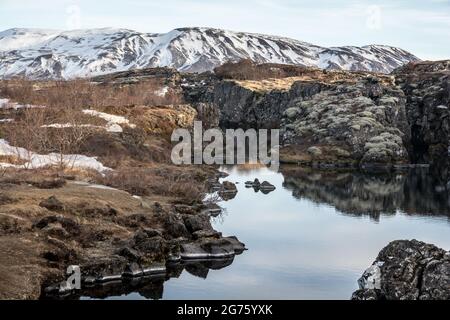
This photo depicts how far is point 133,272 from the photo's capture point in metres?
28.1

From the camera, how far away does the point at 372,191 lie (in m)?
63.2

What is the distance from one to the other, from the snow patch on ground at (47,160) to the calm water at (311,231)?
1430cm

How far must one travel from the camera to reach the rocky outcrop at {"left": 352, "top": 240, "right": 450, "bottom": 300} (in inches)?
780

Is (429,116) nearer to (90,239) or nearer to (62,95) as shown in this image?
(62,95)

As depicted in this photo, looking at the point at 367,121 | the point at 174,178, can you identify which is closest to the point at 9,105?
the point at 174,178

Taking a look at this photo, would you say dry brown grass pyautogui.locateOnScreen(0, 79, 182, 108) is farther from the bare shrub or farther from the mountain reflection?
the mountain reflection

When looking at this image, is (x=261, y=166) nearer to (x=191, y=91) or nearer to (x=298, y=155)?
(x=298, y=155)

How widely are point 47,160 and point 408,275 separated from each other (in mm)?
41915

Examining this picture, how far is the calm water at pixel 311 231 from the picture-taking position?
2805 cm

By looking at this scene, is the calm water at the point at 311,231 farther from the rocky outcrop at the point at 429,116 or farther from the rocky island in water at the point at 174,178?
the rocky outcrop at the point at 429,116

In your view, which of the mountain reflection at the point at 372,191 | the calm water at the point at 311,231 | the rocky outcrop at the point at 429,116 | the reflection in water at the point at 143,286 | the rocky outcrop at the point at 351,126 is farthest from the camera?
the rocky outcrop at the point at 429,116

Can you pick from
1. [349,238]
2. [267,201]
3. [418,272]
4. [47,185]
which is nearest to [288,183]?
[267,201]

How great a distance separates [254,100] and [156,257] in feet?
357

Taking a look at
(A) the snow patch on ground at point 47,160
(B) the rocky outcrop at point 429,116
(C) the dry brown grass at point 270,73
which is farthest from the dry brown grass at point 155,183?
(C) the dry brown grass at point 270,73
